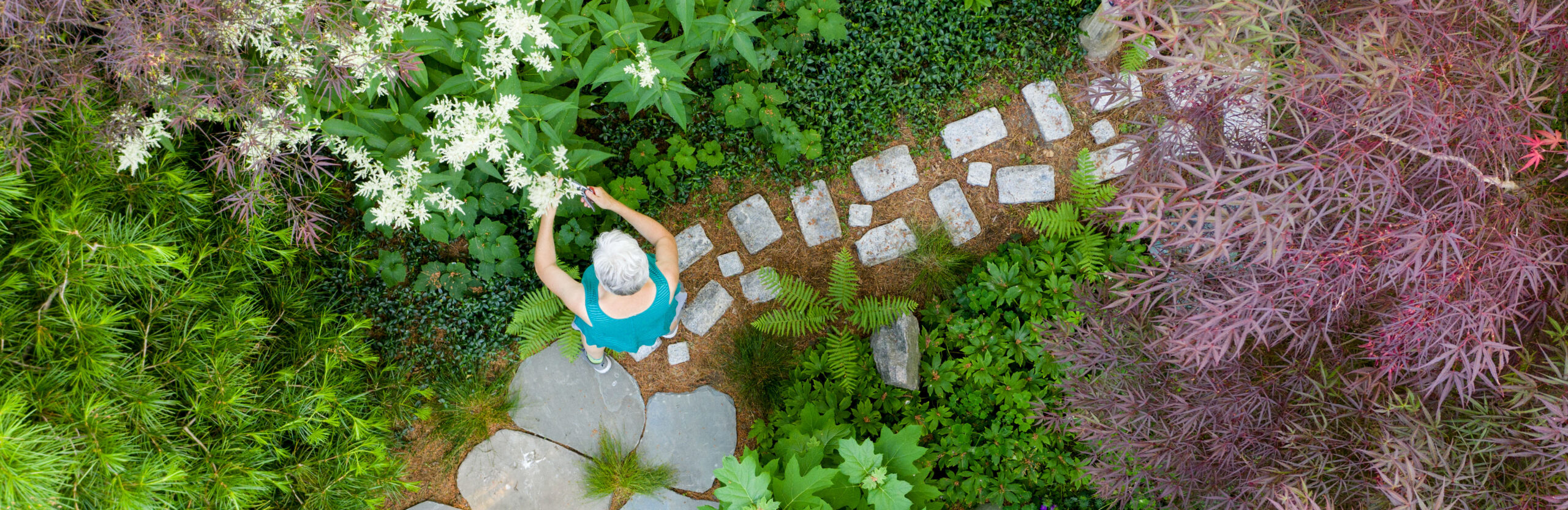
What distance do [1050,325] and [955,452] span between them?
1020mm

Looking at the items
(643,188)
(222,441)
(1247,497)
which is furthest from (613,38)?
(1247,497)

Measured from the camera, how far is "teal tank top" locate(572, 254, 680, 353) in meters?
3.70

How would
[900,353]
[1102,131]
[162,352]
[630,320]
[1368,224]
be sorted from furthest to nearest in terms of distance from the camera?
1. [1102,131]
2. [900,353]
3. [630,320]
4. [162,352]
5. [1368,224]

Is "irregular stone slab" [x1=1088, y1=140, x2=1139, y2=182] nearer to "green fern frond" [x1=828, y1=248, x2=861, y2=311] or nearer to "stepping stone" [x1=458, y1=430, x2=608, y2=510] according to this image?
"green fern frond" [x1=828, y1=248, x2=861, y2=311]

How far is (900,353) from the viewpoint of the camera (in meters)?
4.50

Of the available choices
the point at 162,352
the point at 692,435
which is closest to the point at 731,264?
the point at 692,435

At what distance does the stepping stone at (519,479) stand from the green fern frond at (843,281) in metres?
2.05

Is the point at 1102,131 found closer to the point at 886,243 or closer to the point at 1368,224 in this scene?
the point at 886,243

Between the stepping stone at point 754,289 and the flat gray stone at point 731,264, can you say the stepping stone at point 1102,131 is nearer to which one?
the stepping stone at point 754,289

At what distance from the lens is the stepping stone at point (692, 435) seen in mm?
4828

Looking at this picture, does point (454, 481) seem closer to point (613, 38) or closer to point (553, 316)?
point (553, 316)

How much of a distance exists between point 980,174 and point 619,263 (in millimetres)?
2646

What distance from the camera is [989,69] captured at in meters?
4.76

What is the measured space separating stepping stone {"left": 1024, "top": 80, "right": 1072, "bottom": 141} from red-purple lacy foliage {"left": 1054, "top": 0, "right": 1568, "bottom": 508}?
1.83m
